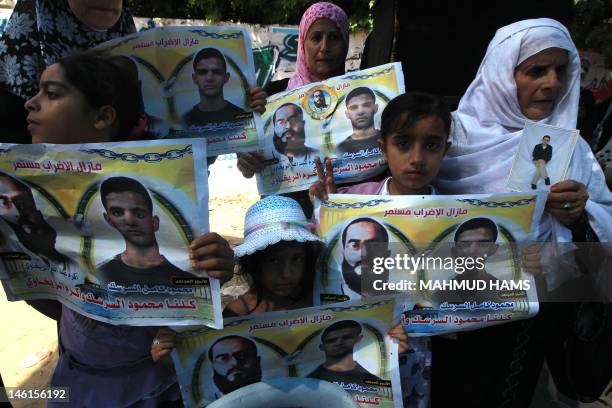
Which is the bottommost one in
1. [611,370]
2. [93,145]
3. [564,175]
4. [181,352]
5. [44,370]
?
[44,370]

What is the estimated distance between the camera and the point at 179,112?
1.54 metres

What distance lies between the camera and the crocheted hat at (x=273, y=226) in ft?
4.59

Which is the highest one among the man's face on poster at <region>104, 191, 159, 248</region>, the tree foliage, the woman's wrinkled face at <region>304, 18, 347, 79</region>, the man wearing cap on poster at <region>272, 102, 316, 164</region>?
the tree foliage

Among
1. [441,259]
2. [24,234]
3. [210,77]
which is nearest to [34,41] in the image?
[210,77]

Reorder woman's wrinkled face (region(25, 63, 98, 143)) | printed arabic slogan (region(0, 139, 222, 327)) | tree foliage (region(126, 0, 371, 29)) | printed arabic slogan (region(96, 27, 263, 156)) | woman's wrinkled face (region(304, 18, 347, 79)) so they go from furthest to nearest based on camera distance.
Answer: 1. tree foliage (region(126, 0, 371, 29))
2. woman's wrinkled face (region(304, 18, 347, 79))
3. printed arabic slogan (region(96, 27, 263, 156))
4. woman's wrinkled face (region(25, 63, 98, 143))
5. printed arabic slogan (region(0, 139, 222, 327))

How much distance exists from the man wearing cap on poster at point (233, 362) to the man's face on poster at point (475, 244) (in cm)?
68

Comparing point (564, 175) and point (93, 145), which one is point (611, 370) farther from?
point (93, 145)

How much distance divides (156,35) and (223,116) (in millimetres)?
334

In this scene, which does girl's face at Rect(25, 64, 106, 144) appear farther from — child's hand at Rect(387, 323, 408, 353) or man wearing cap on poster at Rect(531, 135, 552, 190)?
man wearing cap on poster at Rect(531, 135, 552, 190)

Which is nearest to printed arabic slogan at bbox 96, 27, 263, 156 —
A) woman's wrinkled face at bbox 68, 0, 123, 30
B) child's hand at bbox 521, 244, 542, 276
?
woman's wrinkled face at bbox 68, 0, 123, 30

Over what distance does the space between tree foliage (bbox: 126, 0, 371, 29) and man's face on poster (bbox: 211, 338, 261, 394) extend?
248 inches

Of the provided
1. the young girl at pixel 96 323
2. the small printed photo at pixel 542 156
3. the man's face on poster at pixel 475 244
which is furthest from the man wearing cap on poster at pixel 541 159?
the young girl at pixel 96 323

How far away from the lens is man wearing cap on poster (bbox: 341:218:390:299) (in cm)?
138

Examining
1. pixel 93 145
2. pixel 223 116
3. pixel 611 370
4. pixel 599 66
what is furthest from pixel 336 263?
pixel 599 66
